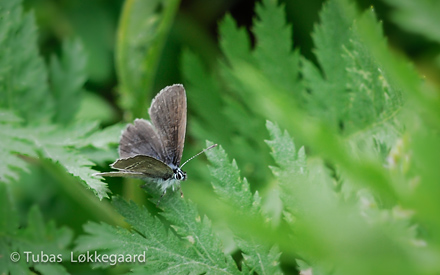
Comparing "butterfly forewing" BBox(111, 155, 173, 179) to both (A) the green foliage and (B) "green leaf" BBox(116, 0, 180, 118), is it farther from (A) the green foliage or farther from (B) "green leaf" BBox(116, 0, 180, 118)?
(B) "green leaf" BBox(116, 0, 180, 118)

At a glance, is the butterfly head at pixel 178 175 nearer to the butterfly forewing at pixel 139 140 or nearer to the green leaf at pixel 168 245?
the butterfly forewing at pixel 139 140

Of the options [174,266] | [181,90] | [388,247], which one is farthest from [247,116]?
[388,247]

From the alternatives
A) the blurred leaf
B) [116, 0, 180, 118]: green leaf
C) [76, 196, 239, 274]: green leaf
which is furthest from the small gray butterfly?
the blurred leaf

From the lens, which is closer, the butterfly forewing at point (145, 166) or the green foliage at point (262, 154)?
the green foliage at point (262, 154)

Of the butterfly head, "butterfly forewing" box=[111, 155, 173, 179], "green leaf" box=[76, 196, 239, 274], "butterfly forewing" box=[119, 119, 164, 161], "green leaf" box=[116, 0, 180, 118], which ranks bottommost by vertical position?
"green leaf" box=[76, 196, 239, 274]
